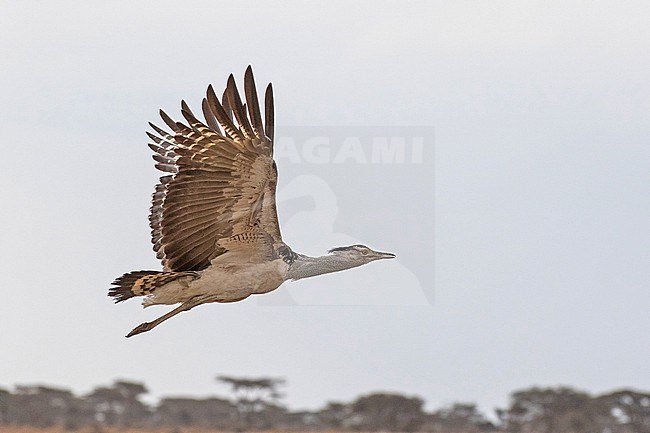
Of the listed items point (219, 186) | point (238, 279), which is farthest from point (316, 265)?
point (219, 186)

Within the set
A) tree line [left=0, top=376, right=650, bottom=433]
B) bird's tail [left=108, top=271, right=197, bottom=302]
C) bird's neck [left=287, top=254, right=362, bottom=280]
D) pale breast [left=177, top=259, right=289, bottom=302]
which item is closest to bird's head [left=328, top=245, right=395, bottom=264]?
bird's neck [left=287, top=254, right=362, bottom=280]

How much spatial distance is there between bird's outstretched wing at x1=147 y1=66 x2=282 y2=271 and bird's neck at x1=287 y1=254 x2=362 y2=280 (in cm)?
34

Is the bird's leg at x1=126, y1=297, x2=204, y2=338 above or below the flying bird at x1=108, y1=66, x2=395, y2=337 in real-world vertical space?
below

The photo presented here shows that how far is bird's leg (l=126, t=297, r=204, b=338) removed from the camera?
45.5ft

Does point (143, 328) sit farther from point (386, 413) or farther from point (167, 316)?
point (386, 413)

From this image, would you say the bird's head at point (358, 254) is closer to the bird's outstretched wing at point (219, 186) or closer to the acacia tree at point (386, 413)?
the bird's outstretched wing at point (219, 186)

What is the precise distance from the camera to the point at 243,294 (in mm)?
13758

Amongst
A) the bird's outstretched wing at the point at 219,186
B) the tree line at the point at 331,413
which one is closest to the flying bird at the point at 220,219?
the bird's outstretched wing at the point at 219,186

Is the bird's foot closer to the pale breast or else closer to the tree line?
the pale breast

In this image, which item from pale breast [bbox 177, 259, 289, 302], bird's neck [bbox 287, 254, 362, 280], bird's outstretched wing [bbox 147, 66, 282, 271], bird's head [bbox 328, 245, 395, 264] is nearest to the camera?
bird's outstretched wing [bbox 147, 66, 282, 271]

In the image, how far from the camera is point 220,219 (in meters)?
13.7

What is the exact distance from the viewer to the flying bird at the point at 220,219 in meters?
13.3

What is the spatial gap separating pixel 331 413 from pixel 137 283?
46.2 metres

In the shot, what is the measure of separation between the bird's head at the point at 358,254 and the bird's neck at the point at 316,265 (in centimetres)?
4
